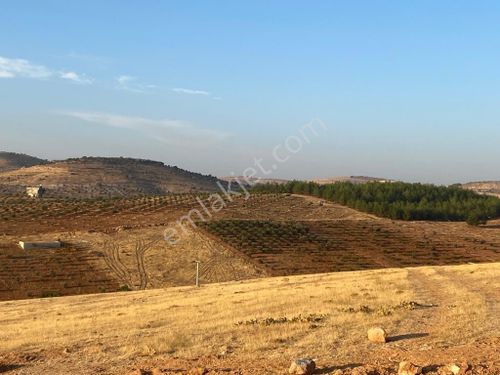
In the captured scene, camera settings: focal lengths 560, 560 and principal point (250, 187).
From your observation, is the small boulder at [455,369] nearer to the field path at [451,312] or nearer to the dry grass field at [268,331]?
the dry grass field at [268,331]

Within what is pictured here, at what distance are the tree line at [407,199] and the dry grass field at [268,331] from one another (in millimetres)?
64998

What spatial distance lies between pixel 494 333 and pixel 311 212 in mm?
72232

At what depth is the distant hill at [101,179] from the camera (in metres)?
140

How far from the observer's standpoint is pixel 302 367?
1041 cm

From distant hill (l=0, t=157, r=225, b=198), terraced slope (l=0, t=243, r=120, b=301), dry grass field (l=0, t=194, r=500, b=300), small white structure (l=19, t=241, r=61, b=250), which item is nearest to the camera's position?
terraced slope (l=0, t=243, r=120, b=301)

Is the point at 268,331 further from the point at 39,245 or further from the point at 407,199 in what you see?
the point at 407,199

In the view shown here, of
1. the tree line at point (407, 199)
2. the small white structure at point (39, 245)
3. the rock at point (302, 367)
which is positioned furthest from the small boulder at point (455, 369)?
the tree line at point (407, 199)

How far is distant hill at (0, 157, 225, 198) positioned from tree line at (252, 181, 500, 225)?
50.5 metres

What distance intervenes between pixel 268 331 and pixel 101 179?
149 meters

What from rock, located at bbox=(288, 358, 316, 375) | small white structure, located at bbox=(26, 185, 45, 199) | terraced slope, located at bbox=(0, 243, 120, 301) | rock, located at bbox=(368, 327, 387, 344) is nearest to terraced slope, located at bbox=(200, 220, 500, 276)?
terraced slope, located at bbox=(0, 243, 120, 301)

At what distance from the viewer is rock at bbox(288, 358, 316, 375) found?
1037cm

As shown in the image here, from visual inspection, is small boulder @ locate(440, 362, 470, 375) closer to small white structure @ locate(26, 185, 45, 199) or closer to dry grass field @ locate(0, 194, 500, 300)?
dry grass field @ locate(0, 194, 500, 300)

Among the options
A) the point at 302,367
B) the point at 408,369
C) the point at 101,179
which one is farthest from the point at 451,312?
the point at 101,179

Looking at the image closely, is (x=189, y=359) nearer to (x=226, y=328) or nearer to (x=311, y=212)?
(x=226, y=328)
